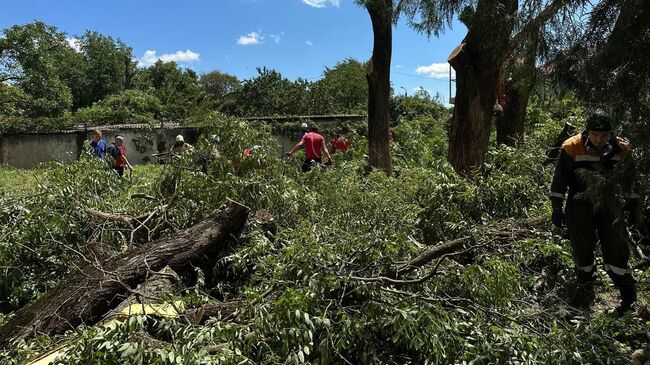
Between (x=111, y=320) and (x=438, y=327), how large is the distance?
1927 mm

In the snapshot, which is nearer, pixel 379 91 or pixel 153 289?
pixel 153 289

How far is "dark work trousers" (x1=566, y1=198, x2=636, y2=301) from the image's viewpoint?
3.81 metres

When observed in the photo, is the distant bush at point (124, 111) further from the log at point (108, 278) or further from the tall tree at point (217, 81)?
the tall tree at point (217, 81)

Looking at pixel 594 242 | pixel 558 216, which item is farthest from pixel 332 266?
pixel 594 242

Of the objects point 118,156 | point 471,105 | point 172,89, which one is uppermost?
point 172,89

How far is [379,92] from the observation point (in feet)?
30.7

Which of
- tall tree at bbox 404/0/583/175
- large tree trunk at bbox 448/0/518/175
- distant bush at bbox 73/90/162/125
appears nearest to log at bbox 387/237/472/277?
tall tree at bbox 404/0/583/175

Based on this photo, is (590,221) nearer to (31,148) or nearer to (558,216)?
(558,216)

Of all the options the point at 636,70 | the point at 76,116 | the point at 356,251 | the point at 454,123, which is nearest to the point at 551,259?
the point at 356,251

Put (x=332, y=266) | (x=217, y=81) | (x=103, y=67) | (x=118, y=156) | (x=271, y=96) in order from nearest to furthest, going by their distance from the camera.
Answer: (x=332, y=266) < (x=118, y=156) < (x=271, y=96) < (x=103, y=67) < (x=217, y=81)

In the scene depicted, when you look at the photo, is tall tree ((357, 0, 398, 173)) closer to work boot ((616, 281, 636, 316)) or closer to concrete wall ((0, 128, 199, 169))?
work boot ((616, 281, 636, 316))

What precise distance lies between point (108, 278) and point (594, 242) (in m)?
3.50

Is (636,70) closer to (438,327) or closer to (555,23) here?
(555,23)

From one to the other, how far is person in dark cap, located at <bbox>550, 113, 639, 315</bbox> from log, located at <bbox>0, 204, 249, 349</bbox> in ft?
8.47
